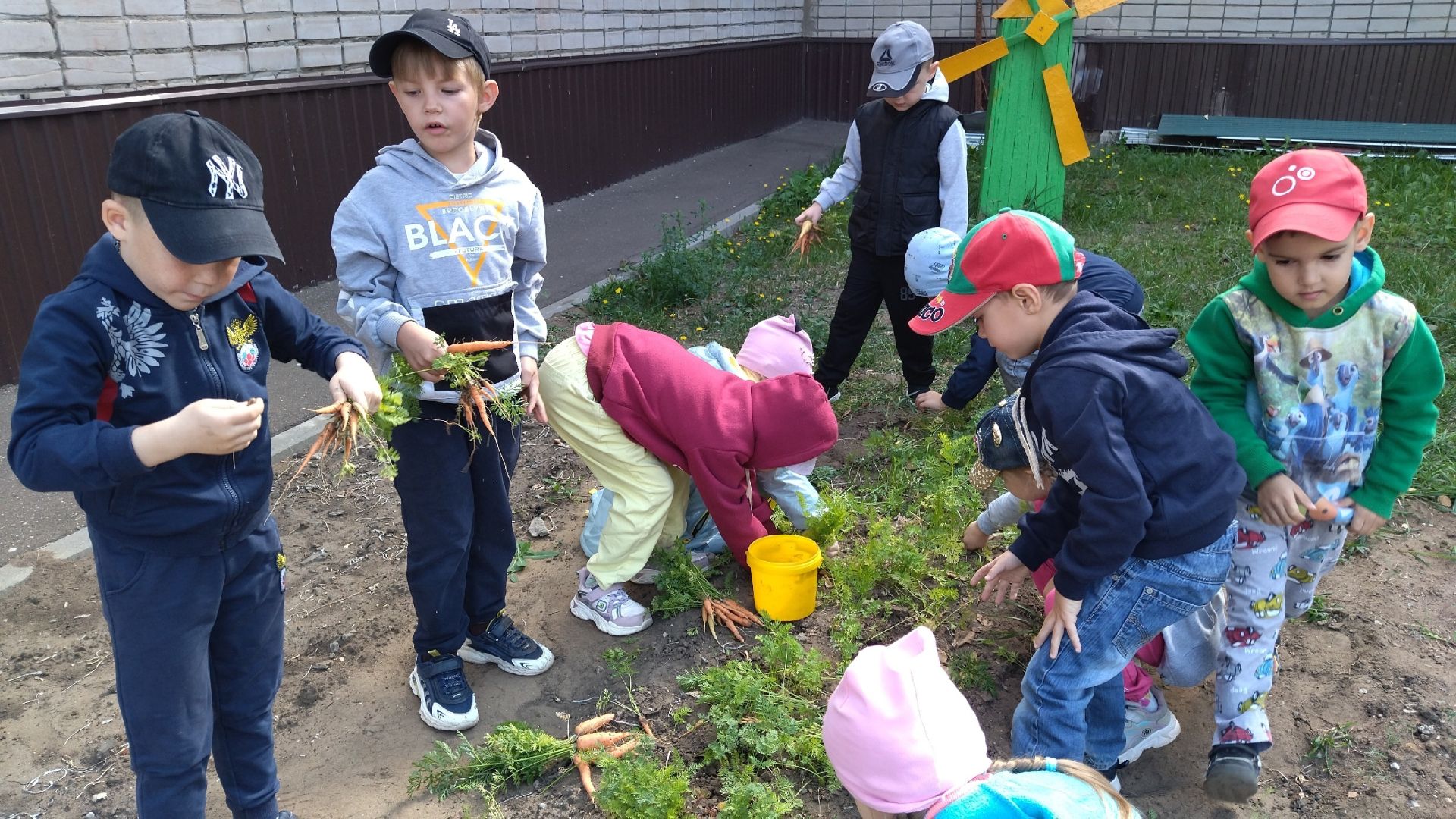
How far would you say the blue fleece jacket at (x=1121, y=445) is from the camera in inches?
83.4

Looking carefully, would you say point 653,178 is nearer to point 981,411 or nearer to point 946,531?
point 981,411

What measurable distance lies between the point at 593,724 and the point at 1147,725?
153cm

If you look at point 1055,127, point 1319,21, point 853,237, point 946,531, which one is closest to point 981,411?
point 853,237

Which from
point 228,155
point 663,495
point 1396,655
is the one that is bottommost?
point 1396,655

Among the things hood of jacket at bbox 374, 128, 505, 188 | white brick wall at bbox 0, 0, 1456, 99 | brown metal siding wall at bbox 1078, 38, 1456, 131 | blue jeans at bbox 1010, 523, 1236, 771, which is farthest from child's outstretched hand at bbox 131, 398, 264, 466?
brown metal siding wall at bbox 1078, 38, 1456, 131

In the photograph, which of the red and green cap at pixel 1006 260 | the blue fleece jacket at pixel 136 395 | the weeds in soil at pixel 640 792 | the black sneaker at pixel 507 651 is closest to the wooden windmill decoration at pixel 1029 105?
the red and green cap at pixel 1006 260

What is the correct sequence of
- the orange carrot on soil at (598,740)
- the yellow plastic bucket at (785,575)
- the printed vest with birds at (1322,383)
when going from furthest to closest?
the yellow plastic bucket at (785,575) → the orange carrot on soil at (598,740) → the printed vest with birds at (1322,383)

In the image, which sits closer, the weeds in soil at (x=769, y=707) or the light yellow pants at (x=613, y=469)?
the weeds in soil at (x=769, y=707)

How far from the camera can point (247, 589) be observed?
7.23 feet

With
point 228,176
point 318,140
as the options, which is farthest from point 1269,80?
point 228,176

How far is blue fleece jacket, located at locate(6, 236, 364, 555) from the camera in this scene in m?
1.81

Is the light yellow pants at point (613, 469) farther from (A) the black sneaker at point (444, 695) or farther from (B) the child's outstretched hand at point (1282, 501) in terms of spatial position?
(B) the child's outstretched hand at point (1282, 501)

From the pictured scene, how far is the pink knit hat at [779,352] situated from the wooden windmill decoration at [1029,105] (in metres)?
3.42

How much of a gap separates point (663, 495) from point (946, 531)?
39.6 inches
